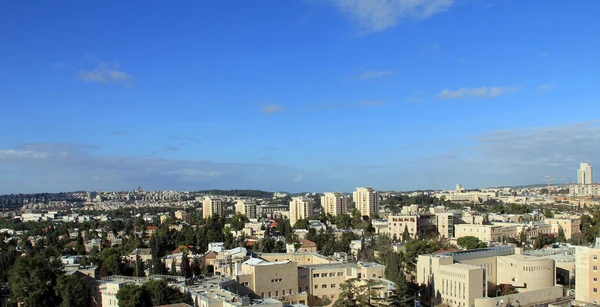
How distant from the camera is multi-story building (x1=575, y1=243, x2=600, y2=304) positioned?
26172mm

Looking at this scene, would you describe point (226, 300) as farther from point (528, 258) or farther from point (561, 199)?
point (561, 199)

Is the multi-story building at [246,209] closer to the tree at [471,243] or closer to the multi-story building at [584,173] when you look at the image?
the tree at [471,243]

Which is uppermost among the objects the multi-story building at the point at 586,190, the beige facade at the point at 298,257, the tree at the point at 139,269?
the multi-story building at the point at 586,190

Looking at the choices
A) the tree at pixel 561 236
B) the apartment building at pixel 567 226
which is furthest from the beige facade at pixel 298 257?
the apartment building at pixel 567 226

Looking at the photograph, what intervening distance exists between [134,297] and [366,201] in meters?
61.9

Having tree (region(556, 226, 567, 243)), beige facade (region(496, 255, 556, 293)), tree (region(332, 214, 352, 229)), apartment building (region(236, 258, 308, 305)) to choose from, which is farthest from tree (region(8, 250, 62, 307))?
tree (region(556, 226, 567, 243))

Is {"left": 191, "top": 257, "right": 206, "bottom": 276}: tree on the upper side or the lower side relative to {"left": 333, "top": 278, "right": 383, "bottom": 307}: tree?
lower

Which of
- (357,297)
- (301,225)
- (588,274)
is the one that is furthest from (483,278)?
(301,225)

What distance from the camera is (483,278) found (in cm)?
2742

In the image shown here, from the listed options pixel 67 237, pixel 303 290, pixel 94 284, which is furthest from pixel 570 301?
pixel 67 237

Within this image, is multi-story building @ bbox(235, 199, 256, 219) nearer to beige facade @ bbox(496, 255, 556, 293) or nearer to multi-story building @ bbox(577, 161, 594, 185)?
beige facade @ bbox(496, 255, 556, 293)

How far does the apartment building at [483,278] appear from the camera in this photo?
2675 cm

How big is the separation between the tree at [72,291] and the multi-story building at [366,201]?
57.7 meters

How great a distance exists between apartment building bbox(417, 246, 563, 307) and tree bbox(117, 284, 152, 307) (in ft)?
49.5
